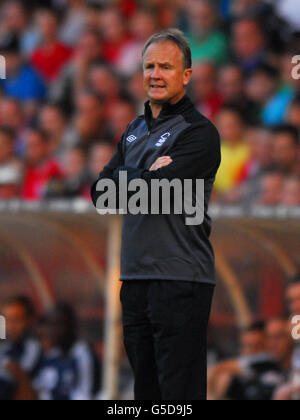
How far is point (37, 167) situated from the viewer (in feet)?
23.7

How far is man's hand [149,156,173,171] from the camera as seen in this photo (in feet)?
9.48

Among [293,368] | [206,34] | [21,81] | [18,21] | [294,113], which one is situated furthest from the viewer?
[18,21]

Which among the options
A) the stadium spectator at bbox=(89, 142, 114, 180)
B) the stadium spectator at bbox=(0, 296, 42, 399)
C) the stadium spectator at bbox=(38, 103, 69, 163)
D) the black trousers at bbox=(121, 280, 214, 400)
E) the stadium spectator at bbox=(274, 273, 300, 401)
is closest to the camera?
the black trousers at bbox=(121, 280, 214, 400)

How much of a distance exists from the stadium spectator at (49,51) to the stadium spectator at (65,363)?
287 cm

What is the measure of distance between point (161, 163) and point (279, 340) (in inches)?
107

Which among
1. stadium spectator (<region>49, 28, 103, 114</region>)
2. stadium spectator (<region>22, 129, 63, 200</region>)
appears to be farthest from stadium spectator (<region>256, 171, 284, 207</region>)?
stadium spectator (<region>49, 28, 103, 114</region>)

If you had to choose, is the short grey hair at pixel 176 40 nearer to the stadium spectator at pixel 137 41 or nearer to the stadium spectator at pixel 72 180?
the stadium spectator at pixel 72 180

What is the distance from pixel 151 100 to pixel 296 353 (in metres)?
2.43

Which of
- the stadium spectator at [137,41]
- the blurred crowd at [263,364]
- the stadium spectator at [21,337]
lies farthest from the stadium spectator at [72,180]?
the blurred crowd at [263,364]

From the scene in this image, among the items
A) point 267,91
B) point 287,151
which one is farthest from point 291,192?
point 267,91

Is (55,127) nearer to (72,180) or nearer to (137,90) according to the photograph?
(137,90)

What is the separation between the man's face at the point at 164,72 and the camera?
9.50ft

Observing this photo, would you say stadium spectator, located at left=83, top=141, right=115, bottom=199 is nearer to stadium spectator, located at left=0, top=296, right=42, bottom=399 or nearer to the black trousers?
stadium spectator, located at left=0, top=296, right=42, bottom=399

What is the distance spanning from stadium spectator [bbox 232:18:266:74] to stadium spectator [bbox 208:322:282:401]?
2.04m
